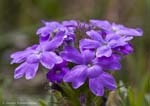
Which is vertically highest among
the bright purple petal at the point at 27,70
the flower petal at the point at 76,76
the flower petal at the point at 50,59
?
the flower petal at the point at 50,59

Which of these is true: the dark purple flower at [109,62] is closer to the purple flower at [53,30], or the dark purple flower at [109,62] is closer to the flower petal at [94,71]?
the flower petal at [94,71]

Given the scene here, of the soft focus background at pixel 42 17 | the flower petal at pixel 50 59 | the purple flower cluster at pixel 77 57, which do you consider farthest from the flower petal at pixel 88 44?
the soft focus background at pixel 42 17

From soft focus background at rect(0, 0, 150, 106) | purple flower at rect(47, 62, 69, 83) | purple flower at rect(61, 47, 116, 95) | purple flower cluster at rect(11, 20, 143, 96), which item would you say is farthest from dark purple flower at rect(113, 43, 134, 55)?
soft focus background at rect(0, 0, 150, 106)

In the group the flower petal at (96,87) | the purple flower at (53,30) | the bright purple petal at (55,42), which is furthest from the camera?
the purple flower at (53,30)

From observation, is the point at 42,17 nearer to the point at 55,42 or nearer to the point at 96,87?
the point at 55,42

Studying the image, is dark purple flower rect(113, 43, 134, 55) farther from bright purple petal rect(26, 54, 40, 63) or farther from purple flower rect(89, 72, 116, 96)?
bright purple petal rect(26, 54, 40, 63)

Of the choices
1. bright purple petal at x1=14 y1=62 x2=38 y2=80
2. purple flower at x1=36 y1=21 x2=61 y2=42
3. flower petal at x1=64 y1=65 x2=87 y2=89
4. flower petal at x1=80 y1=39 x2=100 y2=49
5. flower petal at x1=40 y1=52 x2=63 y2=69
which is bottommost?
flower petal at x1=64 y1=65 x2=87 y2=89

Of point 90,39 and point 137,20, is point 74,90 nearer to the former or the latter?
point 90,39
